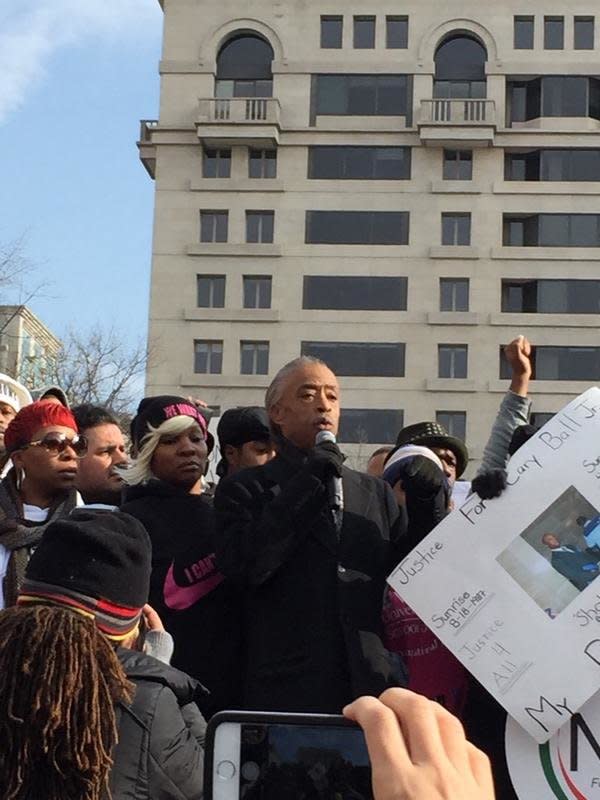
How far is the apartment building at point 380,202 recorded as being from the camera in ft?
166

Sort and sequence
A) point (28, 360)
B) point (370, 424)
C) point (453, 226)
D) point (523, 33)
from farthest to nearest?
point (523, 33) < point (453, 226) < point (370, 424) < point (28, 360)

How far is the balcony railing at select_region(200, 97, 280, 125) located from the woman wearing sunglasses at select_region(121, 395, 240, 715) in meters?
47.5

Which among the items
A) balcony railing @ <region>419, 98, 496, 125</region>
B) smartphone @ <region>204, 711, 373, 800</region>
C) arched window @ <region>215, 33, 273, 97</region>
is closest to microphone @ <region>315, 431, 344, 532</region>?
smartphone @ <region>204, 711, 373, 800</region>

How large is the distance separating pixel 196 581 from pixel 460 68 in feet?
166

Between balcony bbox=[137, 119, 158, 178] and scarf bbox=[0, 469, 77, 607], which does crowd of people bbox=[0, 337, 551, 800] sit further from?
balcony bbox=[137, 119, 158, 178]

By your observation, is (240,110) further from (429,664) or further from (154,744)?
(154,744)

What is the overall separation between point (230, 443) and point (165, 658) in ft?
6.36

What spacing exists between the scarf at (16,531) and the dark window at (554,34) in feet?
166

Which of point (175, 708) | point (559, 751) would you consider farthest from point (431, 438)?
point (175, 708)

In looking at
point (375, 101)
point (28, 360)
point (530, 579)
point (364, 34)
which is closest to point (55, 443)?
point (530, 579)

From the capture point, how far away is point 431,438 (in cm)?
504

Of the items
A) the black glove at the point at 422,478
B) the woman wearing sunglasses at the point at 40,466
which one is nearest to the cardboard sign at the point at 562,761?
the black glove at the point at 422,478

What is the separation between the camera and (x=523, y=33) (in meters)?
52.5

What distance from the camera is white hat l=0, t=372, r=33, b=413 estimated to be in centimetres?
545
